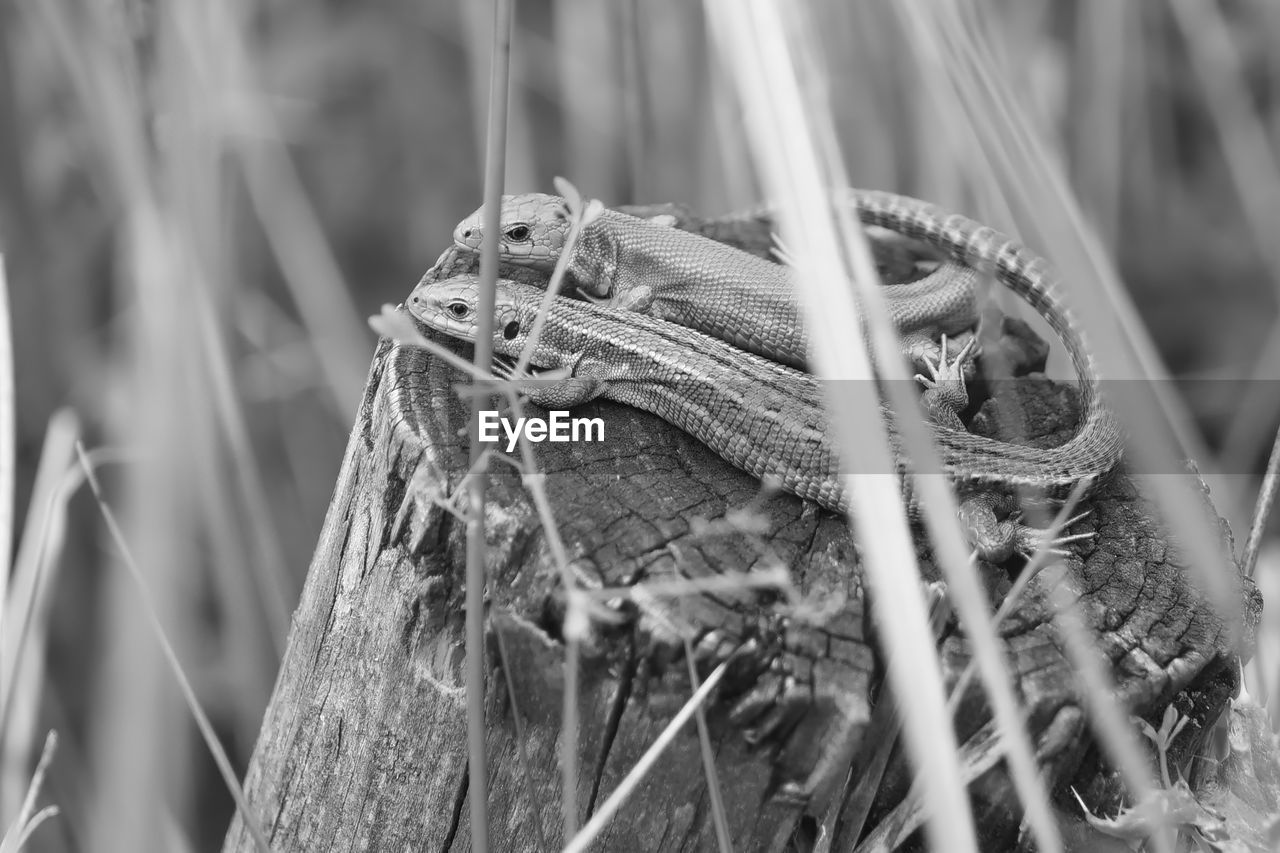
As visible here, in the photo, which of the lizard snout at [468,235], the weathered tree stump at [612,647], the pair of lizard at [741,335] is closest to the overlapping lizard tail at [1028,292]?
the pair of lizard at [741,335]

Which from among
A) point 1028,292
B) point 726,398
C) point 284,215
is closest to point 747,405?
point 726,398

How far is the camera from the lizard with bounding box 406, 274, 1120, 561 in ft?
6.77

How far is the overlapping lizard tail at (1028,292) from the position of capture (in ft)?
7.14

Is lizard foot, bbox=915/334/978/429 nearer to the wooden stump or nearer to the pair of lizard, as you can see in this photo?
the pair of lizard

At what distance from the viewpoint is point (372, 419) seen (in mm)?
2006

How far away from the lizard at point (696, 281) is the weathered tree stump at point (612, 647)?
0.69 m

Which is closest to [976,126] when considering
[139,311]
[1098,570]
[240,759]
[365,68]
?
[1098,570]

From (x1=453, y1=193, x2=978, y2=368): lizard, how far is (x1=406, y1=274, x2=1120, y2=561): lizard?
331 mm

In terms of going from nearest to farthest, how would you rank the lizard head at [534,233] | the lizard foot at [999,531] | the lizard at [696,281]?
the lizard foot at [999,531] → the lizard at [696,281] → the lizard head at [534,233]

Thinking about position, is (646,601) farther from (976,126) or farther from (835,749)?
(976,126)

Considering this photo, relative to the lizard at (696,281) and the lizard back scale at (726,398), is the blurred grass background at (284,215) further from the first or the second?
the lizard back scale at (726,398)

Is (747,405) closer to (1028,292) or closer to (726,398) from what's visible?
(726,398)

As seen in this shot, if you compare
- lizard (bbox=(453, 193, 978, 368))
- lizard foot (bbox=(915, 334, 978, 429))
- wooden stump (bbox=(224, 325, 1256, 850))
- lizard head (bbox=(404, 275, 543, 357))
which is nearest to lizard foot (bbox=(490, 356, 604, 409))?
wooden stump (bbox=(224, 325, 1256, 850))

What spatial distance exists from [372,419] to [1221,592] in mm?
1453
